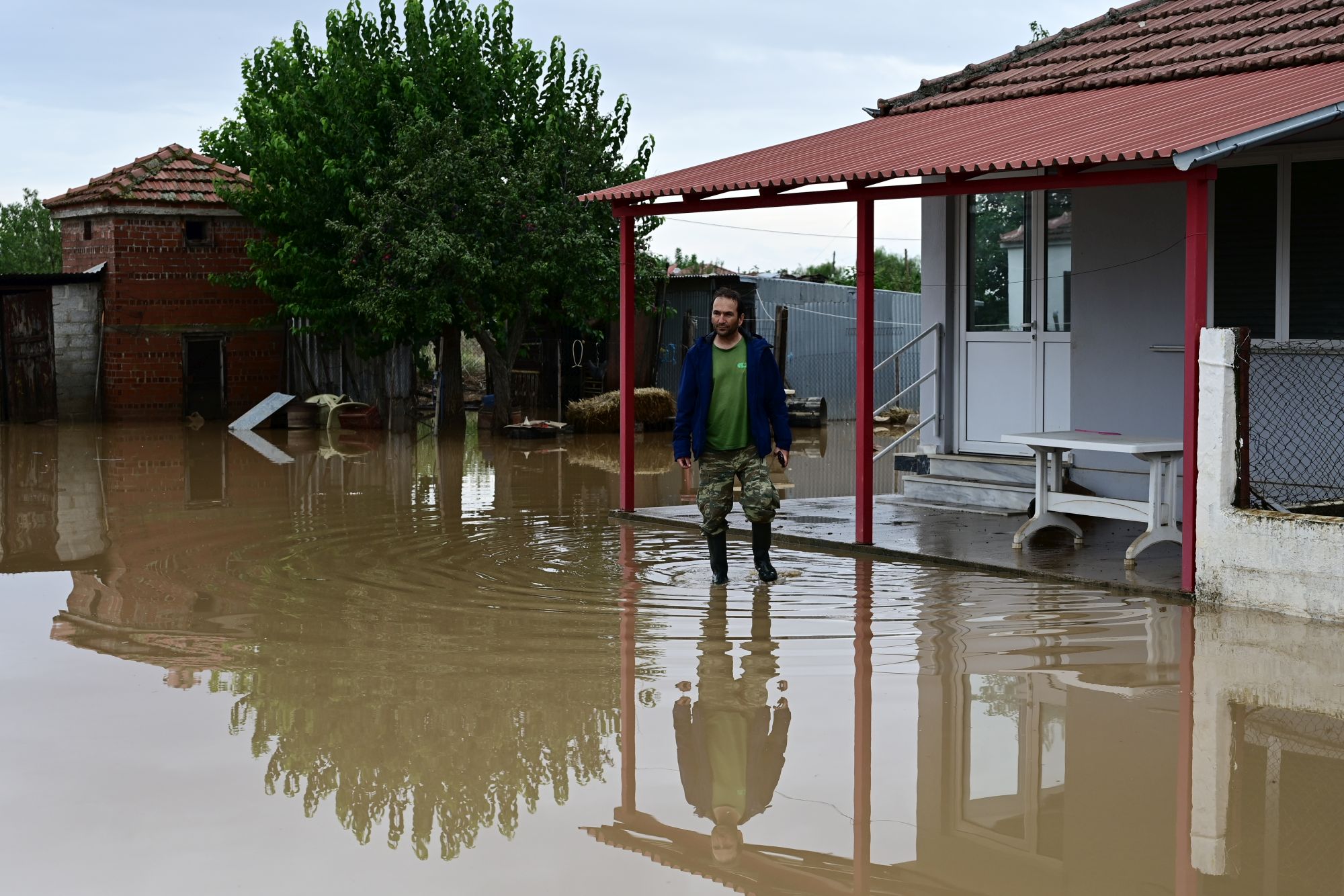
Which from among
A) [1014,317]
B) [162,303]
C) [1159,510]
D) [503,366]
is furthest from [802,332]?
[1159,510]

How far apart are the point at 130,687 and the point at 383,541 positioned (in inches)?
183

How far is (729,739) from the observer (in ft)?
19.7

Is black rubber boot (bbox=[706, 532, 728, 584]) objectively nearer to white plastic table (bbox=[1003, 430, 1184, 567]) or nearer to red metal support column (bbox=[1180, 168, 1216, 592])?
white plastic table (bbox=[1003, 430, 1184, 567])

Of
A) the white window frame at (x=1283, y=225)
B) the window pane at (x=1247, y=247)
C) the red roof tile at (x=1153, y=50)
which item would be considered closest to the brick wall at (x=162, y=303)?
the red roof tile at (x=1153, y=50)

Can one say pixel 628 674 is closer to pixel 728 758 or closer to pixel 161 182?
pixel 728 758

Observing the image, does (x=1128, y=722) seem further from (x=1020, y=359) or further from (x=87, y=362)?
(x=87, y=362)

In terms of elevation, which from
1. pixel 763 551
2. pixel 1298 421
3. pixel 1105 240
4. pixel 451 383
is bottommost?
pixel 763 551

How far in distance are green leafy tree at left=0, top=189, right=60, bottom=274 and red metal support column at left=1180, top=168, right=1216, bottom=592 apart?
35677 mm

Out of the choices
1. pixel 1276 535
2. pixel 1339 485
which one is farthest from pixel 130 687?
pixel 1339 485

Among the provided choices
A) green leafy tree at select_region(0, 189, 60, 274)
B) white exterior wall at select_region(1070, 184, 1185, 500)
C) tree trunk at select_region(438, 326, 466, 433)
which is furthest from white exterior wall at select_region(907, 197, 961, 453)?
green leafy tree at select_region(0, 189, 60, 274)

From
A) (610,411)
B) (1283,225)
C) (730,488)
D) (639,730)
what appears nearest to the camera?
(639,730)

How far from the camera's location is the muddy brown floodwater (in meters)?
4.68

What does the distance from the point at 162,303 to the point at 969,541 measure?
20.1 meters

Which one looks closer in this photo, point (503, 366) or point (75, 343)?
point (503, 366)
